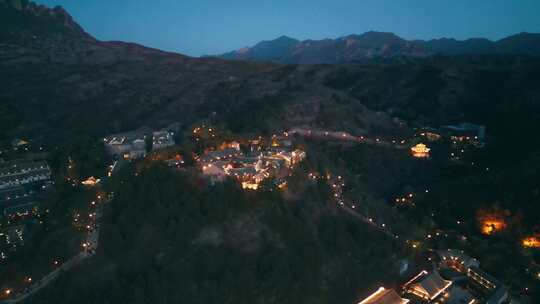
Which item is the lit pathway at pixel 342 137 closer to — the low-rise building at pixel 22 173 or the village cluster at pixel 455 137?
the village cluster at pixel 455 137

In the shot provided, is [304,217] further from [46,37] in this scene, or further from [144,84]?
[46,37]

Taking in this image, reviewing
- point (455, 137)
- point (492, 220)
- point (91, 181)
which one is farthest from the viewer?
point (455, 137)

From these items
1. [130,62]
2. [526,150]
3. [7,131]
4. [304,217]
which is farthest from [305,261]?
[130,62]

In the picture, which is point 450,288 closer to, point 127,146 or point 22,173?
point 127,146

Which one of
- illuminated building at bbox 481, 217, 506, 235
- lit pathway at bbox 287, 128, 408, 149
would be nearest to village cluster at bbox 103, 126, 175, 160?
lit pathway at bbox 287, 128, 408, 149

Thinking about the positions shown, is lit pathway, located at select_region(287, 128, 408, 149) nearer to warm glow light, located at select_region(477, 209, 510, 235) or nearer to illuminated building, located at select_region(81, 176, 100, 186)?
warm glow light, located at select_region(477, 209, 510, 235)

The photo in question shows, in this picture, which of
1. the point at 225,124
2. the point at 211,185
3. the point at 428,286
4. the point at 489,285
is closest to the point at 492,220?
the point at 489,285

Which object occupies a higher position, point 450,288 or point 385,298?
point 385,298

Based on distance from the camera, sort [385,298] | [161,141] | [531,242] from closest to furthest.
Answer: [385,298], [531,242], [161,141]
